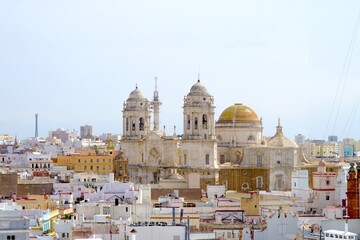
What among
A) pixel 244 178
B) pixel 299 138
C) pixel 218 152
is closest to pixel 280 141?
pixel 244 178

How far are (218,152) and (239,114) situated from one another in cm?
174

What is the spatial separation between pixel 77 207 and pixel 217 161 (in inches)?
687

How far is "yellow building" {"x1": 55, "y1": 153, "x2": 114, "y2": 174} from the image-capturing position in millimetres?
53500

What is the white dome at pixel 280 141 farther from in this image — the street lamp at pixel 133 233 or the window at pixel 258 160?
the street lamp at pixel 133 233

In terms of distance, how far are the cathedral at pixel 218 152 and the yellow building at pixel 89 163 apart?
4.14 metres

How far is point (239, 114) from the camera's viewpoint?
47969mm

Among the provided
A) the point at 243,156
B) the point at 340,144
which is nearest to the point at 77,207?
the point at 243,156

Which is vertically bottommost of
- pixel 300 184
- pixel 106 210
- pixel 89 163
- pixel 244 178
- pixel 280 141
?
pixel 106 210

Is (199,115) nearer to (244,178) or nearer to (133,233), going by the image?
(244,178)

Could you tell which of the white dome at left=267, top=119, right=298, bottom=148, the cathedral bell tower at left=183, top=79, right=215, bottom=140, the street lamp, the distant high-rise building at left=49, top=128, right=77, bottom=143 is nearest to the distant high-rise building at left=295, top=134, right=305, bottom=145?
the white dome at left=267, top=119, right=298, bottom=148

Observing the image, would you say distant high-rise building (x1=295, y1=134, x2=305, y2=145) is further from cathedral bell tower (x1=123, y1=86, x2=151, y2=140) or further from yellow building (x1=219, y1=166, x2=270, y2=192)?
cathedral bell tower (x1=123, y1=86, x2=151, y2=140)

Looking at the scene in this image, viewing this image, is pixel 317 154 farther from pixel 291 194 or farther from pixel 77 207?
pixel 77 207

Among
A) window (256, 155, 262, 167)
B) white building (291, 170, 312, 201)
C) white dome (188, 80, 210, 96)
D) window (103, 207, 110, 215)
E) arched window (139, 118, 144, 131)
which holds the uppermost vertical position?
white dome (188, 80, 210, 96)

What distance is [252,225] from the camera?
28.1 meters
